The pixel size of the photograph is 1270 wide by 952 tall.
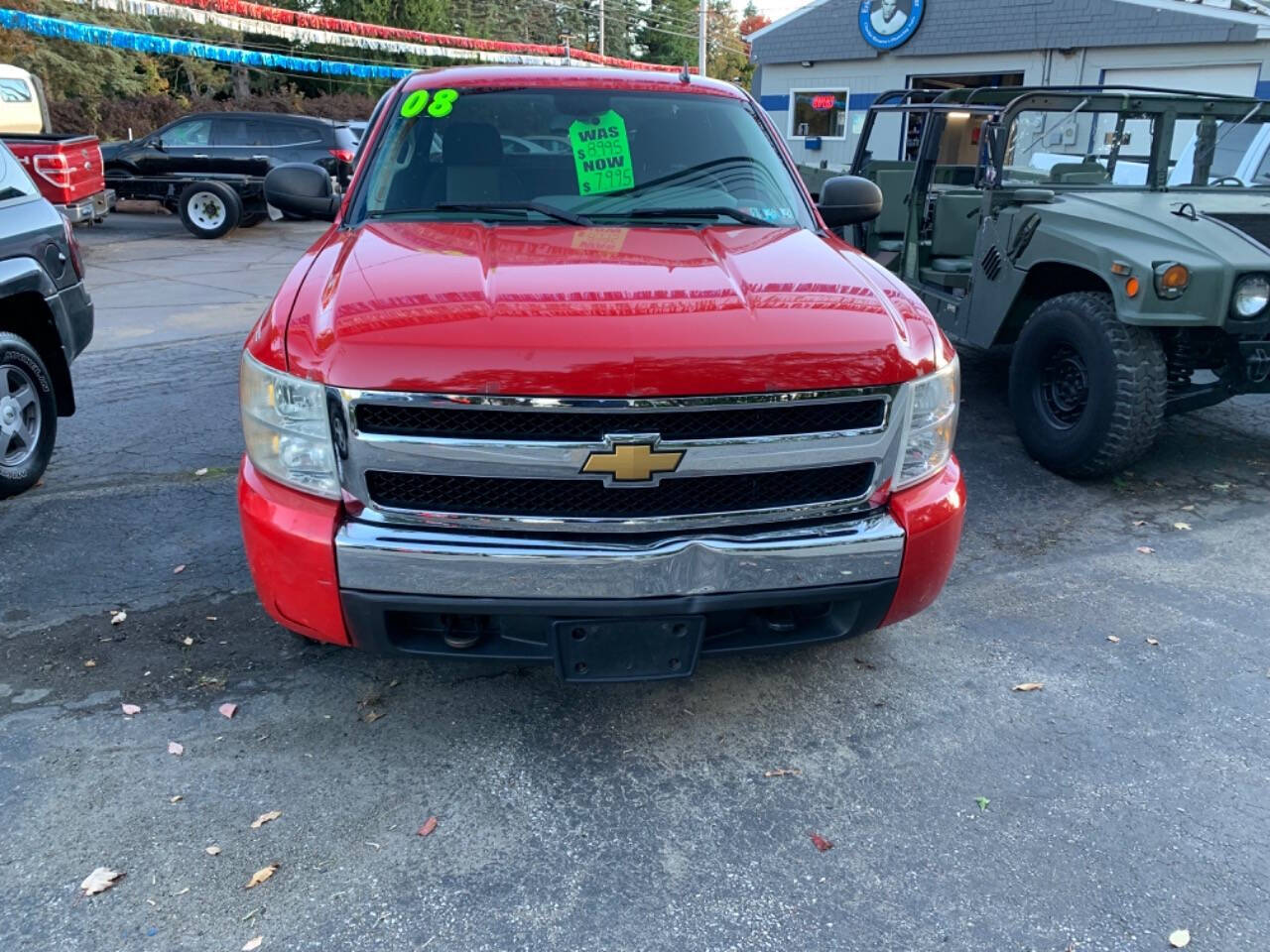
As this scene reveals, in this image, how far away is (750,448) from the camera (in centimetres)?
247

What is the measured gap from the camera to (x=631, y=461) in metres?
2.41

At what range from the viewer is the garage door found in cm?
1581

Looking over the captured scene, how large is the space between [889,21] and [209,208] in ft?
45.7

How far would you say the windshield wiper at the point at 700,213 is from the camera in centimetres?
354

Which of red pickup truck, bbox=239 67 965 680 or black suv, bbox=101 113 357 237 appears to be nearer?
red pickup truck, bbox=239 67 965 680

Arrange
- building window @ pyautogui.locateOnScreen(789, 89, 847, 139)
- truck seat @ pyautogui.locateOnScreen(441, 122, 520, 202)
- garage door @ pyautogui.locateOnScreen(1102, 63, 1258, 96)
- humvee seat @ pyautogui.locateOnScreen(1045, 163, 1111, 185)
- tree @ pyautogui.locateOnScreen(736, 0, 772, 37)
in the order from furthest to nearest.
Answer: tree @ pyautogui.locateOnScreen(736, 0, 772, 37), building window @ pyautogui.locateOnScreen(789, 89, 847, 139), garage door @ pyautogui.locateOnScreen(1102, 63, 1258, 96), humvee seat @ pyautogui.locateOnScreen(1045, 163, 1111, 185), truck seat @ pyautogui.locateOnScreen(441, 122, 520, 202)

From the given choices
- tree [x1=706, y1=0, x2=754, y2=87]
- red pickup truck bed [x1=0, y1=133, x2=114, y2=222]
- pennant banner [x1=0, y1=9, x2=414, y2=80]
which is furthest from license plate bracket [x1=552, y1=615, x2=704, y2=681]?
tree [x1=706, y1=0, x2=754, y2=87]

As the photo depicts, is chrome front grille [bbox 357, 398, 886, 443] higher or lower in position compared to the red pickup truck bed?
lower

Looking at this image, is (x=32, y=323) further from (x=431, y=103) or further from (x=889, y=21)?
(x=889, y=21)

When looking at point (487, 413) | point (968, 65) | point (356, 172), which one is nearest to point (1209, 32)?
point (968, 65)

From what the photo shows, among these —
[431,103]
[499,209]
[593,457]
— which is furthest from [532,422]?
[431,103]

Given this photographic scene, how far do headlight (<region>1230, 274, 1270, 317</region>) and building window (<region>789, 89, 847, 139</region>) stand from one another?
18.9 metres

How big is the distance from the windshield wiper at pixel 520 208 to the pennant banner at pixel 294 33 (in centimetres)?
1361

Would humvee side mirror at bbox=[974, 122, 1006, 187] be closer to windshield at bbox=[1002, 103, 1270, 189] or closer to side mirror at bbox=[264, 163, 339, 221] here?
windshield at bbox=[1002, 103, 1270, 189]
